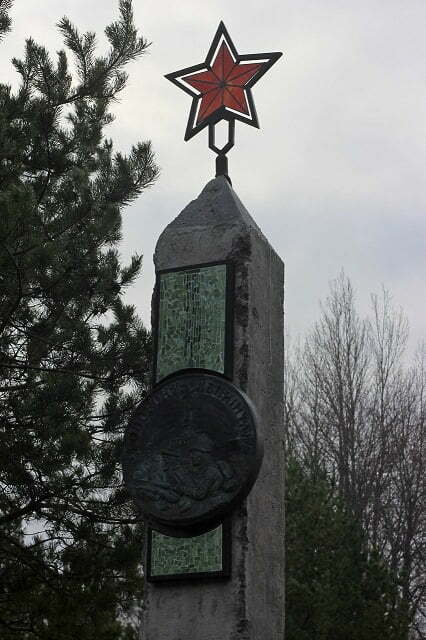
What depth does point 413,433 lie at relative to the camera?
70.0ft

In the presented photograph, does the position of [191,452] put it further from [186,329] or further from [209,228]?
[209,228]

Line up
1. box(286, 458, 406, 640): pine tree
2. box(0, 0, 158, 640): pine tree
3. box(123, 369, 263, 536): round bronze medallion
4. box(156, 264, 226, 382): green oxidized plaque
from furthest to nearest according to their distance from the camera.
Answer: box(286, 458, 406, 640): pine tree, box(0, 0, 158, 640): pine tree, box(156, 264, 226, 382): green oxidized plaque, box(123, 369, 263, 536): round bronze medallion

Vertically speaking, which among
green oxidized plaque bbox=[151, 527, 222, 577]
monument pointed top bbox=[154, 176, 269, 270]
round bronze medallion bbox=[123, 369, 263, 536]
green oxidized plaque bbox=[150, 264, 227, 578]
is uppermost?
monument pointed top bbox=[154, 176, 269, 270]

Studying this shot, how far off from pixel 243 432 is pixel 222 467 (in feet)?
0.62

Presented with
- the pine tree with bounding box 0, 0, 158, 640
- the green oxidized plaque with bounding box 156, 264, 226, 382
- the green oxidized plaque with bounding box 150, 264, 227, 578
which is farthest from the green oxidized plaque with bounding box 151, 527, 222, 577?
the pine tree with bounding box 0, 0, 158, 640

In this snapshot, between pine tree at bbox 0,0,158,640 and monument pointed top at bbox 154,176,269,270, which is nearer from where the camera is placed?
monument pointed top at bbox 154,176,269,270

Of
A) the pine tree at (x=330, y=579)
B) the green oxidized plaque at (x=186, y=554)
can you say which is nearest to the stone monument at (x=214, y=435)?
the green oxidized plaque at (x=186, y=554)

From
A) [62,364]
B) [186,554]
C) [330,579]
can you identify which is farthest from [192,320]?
[330,579]

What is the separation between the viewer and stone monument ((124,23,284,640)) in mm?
5105

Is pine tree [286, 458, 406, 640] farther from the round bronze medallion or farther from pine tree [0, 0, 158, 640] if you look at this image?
the round bronze medallion

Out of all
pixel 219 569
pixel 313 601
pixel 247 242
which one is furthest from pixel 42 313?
pixel 313 601

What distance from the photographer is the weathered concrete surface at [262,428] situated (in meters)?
5.10

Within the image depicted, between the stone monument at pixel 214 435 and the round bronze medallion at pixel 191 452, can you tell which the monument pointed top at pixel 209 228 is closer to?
the stone monument at pixel 214 435

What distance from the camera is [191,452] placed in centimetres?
522
